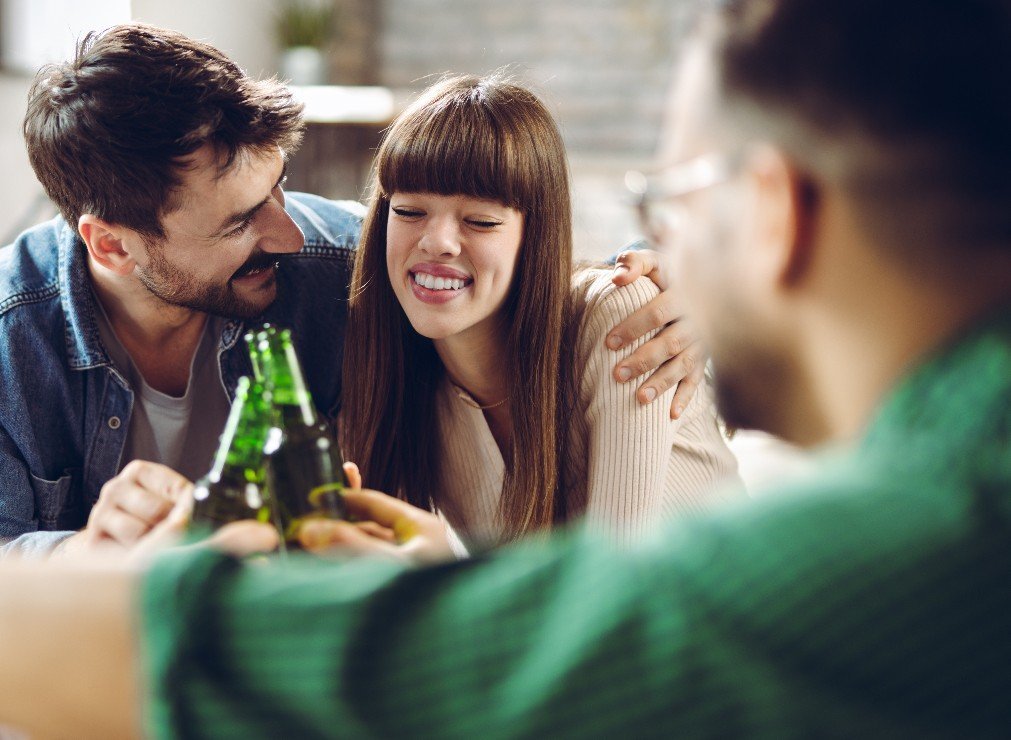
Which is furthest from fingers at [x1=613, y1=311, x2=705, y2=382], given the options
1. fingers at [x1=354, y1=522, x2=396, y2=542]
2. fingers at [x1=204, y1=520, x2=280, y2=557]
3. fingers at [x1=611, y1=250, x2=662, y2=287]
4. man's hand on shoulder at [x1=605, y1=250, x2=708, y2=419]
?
fingers at [x1=204, y1=520, x2=280, y2=557]

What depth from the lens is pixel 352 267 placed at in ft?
5.76

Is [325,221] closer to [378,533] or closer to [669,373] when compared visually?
[669,373]

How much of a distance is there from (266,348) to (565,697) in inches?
19.1

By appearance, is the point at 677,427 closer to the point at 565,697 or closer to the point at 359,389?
the point at 359,389

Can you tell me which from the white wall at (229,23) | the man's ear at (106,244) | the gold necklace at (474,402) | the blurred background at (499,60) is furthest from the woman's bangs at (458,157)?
the blurred background at (499,60)

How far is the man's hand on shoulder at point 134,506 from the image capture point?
808mm

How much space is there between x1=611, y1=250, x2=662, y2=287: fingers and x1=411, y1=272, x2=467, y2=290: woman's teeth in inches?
10.4

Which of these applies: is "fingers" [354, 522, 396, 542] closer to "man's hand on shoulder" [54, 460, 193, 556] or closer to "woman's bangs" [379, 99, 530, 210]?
"man's hand on shoulder" [54, 460, 193, 556]

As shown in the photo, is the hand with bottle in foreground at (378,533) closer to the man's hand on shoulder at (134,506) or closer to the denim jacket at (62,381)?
the man's hand on shoulder at (134,506)

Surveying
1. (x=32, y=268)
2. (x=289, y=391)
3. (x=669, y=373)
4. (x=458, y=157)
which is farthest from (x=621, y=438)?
(x=32, y=268)

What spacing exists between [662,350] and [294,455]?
31.4 inches

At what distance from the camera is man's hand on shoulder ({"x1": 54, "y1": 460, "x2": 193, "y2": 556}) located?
808 millimetres

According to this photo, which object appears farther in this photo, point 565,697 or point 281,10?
point 281,10

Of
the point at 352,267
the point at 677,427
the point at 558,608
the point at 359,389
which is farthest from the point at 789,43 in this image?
the point at 352,267
